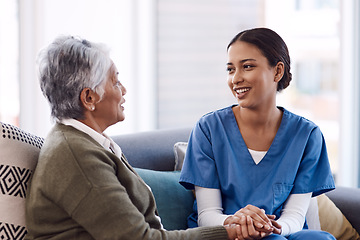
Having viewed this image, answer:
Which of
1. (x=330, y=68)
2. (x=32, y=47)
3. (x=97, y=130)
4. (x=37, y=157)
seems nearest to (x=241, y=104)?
(x=97, y=130)

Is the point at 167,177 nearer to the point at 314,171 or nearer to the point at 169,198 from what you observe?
the point at 169,198

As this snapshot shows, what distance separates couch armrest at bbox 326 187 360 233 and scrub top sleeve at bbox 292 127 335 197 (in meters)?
0.35

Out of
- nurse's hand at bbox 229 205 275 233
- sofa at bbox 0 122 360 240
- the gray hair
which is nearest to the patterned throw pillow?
sofa at bbox 0 122 360 240

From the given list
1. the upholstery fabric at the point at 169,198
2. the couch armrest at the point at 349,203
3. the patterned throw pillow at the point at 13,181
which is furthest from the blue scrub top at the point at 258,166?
the patterned throw pillow at the point at 13,181

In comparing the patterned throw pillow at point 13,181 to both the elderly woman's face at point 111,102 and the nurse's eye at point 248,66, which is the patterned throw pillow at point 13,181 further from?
the nurse's eye at point 248,66

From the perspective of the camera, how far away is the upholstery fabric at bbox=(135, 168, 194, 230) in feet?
6.54

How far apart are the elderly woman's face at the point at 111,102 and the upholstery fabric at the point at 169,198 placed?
0.43 m

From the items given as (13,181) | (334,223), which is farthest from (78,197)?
(334,223)

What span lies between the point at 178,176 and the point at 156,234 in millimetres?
636

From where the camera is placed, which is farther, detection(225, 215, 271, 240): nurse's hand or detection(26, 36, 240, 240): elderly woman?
detection(225, 215, 271, 240): nurse's hand

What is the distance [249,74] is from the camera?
1.86m

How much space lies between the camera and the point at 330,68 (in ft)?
12.0

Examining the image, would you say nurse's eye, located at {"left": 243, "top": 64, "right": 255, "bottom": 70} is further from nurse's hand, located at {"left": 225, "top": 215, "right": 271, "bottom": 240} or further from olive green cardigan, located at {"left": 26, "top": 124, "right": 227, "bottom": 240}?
olive green cardigan, located at {"left": 26, "top": 124, "right": 227, "bottom": 240}

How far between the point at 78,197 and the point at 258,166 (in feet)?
2.46
